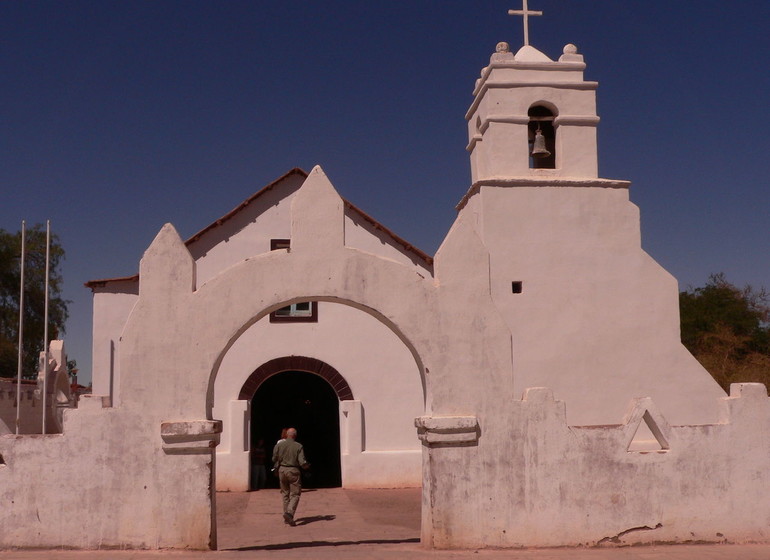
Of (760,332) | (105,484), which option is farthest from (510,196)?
(760,332)

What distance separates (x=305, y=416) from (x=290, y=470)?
301 inches

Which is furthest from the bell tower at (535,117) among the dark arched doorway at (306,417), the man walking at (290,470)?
the dark arched doorway at (306,417)

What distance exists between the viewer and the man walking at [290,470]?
1149 cm

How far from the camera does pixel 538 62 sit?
15086 mm

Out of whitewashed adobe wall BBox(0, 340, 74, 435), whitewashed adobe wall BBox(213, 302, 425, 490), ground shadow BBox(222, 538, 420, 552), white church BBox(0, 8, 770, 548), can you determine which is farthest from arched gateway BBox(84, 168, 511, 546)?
whitewashed adobe wall BBox(0, 340, 74, 435)

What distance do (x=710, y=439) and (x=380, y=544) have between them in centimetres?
369

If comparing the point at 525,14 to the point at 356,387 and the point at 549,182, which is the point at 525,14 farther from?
the point at 356,387

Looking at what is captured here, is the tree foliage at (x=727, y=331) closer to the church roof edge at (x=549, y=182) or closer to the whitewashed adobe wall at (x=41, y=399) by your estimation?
the church roof edge at (x=549, y=182)

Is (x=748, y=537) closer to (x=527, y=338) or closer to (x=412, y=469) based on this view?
(x=527, y=338)

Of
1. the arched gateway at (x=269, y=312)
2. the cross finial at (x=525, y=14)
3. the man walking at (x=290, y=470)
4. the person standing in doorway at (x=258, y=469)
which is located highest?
Answer: the cross finial at (x=525, y=14)

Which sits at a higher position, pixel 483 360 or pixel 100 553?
pixel 483 360

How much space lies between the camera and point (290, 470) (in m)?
11.5

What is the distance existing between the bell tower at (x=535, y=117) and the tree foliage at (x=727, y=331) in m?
11.6

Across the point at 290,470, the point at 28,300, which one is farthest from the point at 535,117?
the point at 28,300
